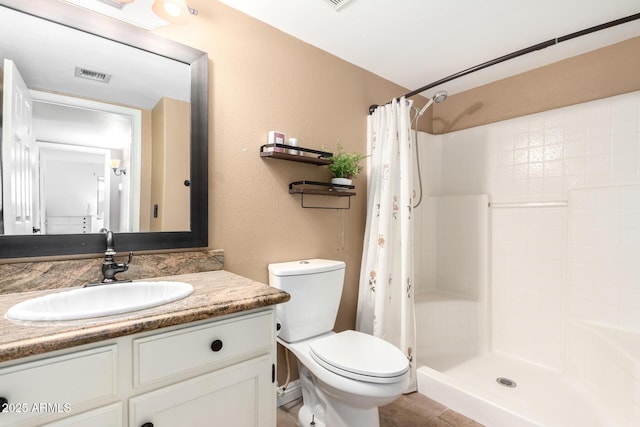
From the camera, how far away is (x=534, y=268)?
2.22 meters

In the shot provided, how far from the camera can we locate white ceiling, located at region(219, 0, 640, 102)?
1.59 meters

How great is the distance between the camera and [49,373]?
711 millimetres

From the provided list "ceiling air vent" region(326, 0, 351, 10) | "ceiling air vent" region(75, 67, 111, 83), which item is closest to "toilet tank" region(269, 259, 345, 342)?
"ceiling air vent" region(75, 67, 111, 83)

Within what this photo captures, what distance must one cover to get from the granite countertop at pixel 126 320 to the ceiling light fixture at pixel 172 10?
116 centimetres

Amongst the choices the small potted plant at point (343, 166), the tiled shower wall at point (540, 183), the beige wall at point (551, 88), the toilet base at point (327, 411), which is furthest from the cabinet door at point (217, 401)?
the beige wall at point (551, 88)

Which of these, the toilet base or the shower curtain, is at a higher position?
the shower curtain

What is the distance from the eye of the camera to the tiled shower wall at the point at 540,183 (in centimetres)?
190

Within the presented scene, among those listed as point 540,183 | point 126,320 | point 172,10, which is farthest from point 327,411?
point 540,183

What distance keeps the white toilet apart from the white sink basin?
0.56 m

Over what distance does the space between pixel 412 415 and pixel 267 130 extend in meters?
1.82

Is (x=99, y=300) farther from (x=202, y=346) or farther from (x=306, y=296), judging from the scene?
(x=306, y=296)

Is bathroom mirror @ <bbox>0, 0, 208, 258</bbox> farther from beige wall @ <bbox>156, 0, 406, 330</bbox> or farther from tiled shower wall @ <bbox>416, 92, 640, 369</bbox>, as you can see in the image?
tiled shower wall @ <bbox>416, 92, 640, 369</bbox>

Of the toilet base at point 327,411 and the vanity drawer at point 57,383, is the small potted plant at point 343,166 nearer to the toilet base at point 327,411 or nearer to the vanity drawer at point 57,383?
the toilet base at point 327,411

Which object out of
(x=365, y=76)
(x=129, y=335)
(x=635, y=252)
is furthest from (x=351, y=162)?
(x=635, y=252)
